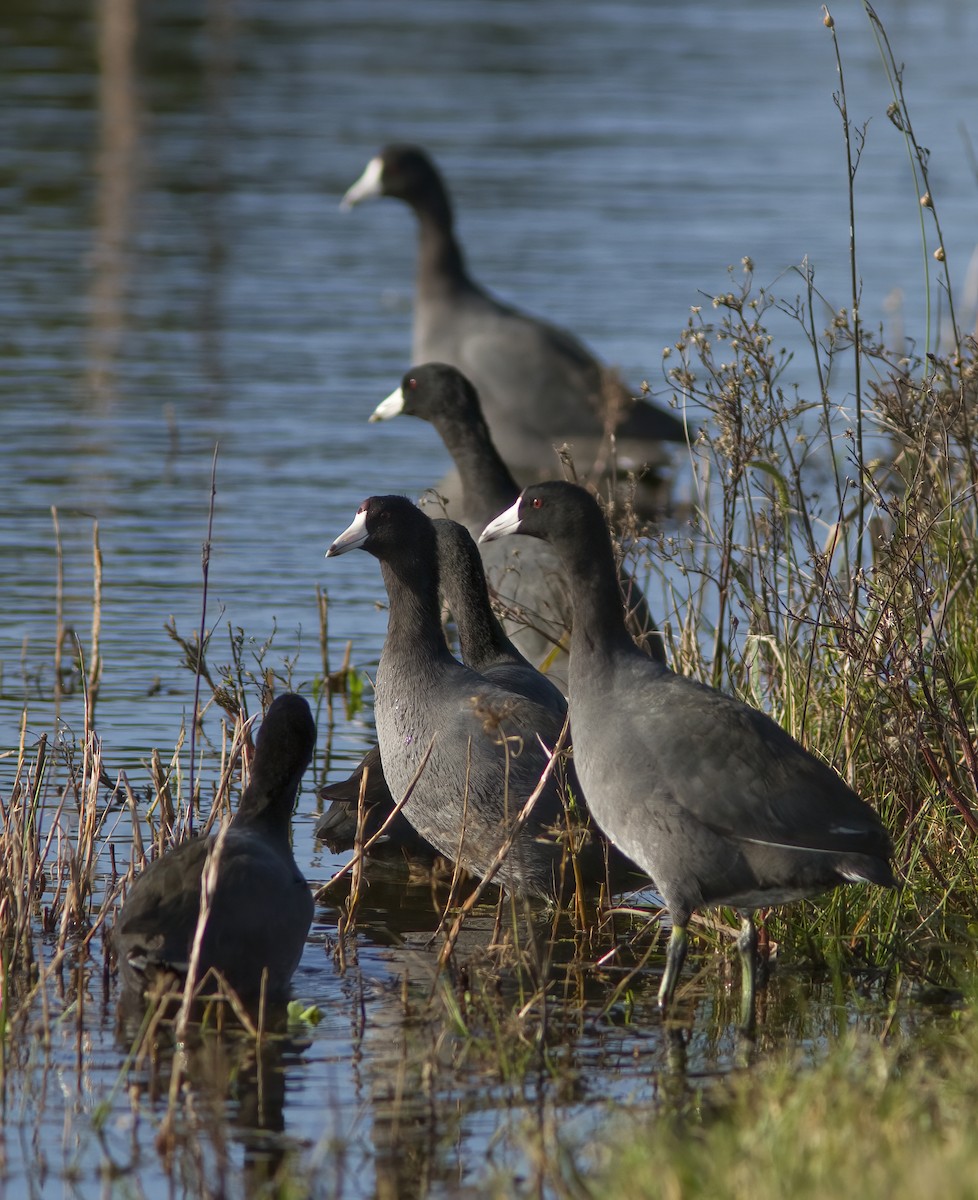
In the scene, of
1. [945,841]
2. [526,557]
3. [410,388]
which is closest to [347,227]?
[410,388]

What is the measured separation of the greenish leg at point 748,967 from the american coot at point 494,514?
2042mm

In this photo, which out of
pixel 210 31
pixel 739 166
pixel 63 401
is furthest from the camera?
pixel 210 31

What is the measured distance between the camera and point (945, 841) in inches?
243

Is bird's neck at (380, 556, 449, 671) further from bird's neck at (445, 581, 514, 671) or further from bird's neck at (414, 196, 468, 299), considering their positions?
bird's neck at (414, 196, 468, 299)

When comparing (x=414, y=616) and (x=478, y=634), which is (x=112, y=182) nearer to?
(x=478, y=634)

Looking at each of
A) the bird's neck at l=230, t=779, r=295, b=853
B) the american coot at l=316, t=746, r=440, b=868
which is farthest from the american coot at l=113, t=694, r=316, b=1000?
the american coot at l=316, t=746, r=440, b=868

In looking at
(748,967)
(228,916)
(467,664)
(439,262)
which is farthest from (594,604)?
(439,262)

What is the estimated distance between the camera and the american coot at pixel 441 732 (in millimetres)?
Answer: 6316

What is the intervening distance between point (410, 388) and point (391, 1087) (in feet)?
16.3

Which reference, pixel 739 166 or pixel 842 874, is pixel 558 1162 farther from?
pixel 739 166

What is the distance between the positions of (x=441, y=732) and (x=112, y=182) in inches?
664

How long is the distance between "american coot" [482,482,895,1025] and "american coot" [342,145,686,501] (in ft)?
25.1

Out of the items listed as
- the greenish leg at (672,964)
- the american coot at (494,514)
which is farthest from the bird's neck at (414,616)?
the greenish leg at (672,964)

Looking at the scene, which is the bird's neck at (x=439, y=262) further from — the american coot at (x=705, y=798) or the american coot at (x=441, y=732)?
the american coot at (x=705, y=798)
